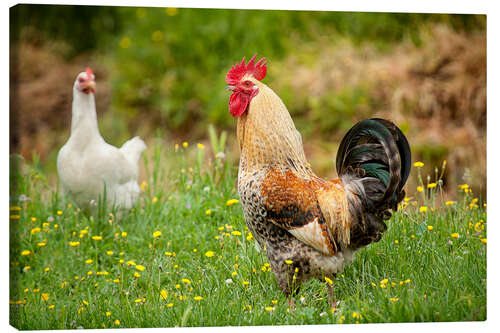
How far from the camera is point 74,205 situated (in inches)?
192

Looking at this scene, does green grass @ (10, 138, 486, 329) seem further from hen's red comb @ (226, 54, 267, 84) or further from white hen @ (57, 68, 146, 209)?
hen's red comb @ (226, 54, 267, 84)

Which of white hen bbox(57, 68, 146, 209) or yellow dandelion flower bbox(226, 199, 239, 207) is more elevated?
white hen bbox(57, 68, 146, 209)

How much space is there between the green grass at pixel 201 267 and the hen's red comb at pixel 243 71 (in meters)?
1.29

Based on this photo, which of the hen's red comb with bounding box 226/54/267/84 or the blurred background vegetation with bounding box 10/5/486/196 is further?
the blurred background vegetation with bounding box 10/5/486/196

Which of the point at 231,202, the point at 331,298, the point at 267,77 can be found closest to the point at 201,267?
the point at 231,202

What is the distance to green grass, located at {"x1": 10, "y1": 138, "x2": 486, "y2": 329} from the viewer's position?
3.75 meters

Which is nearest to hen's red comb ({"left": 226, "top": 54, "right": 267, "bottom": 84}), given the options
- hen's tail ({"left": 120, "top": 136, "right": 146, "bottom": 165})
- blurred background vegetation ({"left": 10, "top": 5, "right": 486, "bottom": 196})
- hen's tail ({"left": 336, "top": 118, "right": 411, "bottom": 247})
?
hen's tail ({"left": 336, "top": 118, "right": 411, "bottom": 247})

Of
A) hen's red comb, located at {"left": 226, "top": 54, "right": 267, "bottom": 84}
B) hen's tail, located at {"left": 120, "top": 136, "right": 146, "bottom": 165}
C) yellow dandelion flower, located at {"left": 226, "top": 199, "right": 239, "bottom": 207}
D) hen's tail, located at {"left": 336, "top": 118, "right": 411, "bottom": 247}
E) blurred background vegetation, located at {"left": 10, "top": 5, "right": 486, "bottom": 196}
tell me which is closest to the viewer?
hen's tail, located at {"left": 336, "top": 118, "right": 411, "bottom": 247}

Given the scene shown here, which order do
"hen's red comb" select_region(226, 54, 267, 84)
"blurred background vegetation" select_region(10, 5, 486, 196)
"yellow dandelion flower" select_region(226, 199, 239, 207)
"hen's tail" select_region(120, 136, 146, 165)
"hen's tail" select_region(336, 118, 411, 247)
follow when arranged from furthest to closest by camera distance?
"blurred background vegetation" select_region(10, 5, 486, 196) → "hen's tail" select_region(120, 136, 146, 165) → "yellow dandelion flower" select_region(226, 199, 239, 207) → "hen's red comb" select_region(226, 54, 267, 84) → "hen's tail" select_region(336, 118, 411, 247)

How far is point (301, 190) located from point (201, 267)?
1201 mm

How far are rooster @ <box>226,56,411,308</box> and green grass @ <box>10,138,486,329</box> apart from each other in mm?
337

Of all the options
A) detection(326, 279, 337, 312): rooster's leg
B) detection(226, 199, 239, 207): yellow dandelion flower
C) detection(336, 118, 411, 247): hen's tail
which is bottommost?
detection(326, 279, 337, 312): rooster's leg

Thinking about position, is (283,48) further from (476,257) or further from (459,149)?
(476,257)

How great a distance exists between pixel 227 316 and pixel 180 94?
387 centimetres
